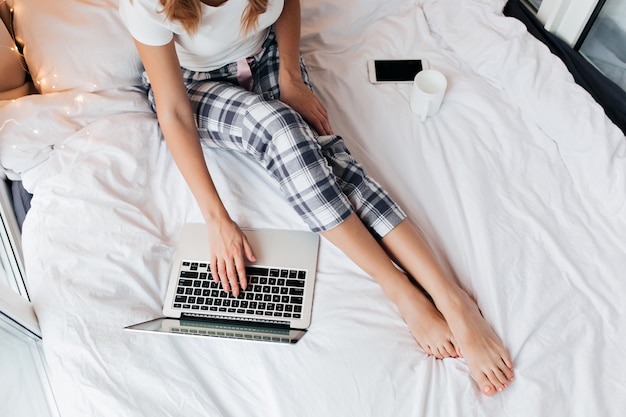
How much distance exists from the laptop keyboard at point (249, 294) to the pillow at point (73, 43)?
484 millimetres

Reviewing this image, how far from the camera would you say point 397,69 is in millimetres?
1224

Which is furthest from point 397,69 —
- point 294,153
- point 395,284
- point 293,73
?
point 395,284

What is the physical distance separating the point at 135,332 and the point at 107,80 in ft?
1.89

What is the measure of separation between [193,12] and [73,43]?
1.10 feet

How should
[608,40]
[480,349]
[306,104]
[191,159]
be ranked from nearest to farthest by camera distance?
1. [480,349]
2. [191,159]
3. [306,104]
4. [608,40]

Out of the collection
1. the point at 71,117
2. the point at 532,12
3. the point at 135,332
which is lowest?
the point at 135,332

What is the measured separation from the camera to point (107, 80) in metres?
1.06

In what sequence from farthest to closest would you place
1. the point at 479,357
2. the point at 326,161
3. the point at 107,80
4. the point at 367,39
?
the point at 367,39
the point at 107,80
the point at 326,161
the point at 479,357

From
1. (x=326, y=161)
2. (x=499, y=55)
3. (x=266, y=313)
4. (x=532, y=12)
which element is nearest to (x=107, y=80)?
(x=326, y=161)

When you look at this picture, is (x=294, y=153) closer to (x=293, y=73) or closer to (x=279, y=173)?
(x=279, y=173)

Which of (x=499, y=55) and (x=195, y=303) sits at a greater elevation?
(x=499, y=55)

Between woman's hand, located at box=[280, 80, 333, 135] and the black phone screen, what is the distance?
225mm

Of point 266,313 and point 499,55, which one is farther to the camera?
point 499,55

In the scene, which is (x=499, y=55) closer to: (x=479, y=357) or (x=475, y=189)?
(x=475, y=189)
